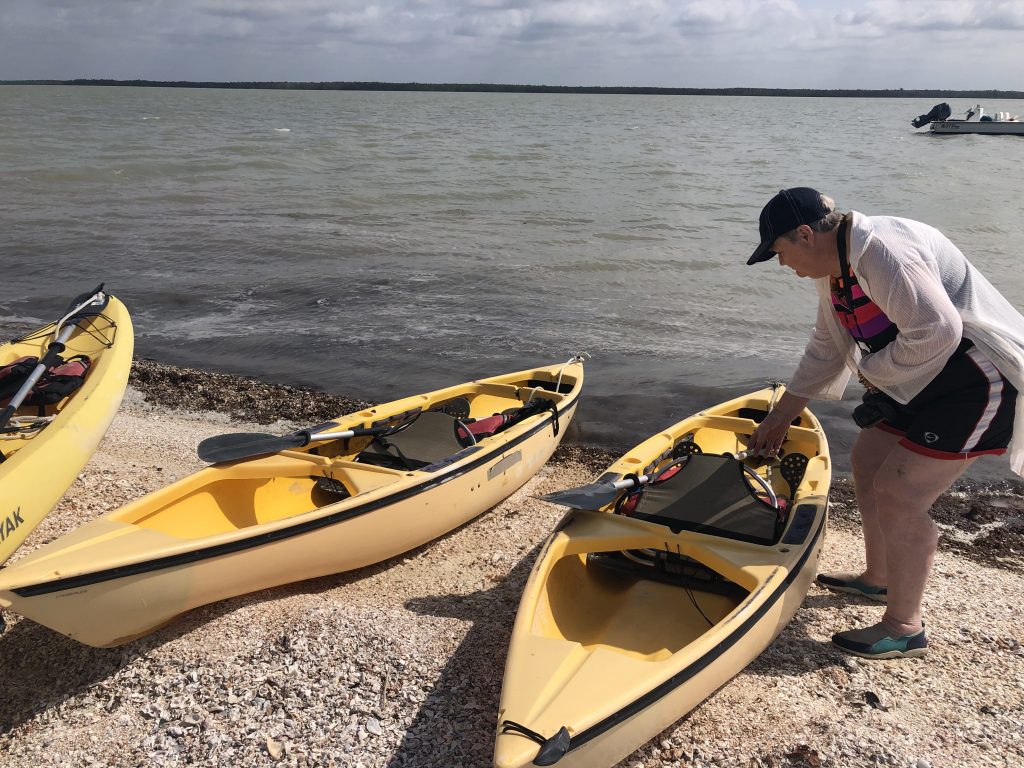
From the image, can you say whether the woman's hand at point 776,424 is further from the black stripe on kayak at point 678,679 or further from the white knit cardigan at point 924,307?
the white knit cardigan at point 924,307

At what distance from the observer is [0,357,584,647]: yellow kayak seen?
3609 millimetres

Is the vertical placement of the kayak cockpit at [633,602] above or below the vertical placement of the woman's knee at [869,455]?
below

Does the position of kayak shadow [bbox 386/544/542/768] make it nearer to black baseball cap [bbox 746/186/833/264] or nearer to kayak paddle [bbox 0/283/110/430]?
black baseball cap [bbox 746/186/833/264]

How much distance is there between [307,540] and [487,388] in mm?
2679

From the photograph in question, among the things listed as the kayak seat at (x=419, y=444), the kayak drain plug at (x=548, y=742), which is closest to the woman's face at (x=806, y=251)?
the kayak drain plug at (x=548, y=742)

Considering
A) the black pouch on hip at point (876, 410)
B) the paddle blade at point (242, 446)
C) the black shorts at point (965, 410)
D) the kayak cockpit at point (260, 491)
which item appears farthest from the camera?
the paddle blade at point (242, 446)

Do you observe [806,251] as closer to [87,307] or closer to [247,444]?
[247,444]

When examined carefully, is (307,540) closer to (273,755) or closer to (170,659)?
(170,659)

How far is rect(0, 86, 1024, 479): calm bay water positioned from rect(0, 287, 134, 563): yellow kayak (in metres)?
2.56

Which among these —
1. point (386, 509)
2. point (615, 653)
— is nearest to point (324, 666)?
point (386, 509)

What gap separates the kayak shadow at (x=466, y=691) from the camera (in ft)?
10.9

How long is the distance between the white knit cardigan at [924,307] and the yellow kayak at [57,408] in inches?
175

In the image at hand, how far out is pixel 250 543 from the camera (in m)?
4.07

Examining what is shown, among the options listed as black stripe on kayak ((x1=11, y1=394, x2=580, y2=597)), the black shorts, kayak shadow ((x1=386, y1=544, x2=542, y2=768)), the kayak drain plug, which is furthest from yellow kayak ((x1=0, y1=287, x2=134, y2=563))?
the black shorts
